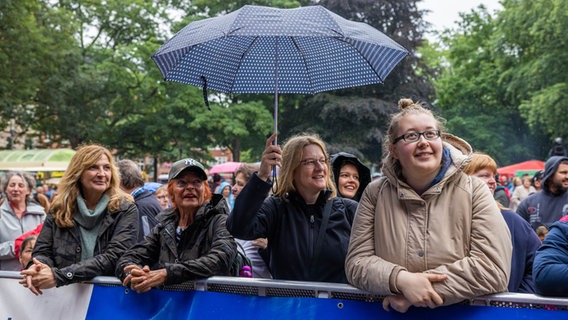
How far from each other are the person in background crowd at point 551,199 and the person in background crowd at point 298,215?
12.9 feet

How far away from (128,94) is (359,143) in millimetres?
12566

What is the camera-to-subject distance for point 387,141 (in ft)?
11.3

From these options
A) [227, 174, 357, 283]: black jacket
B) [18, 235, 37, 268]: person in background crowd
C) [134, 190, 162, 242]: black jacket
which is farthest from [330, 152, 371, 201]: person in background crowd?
[18, 235, 37, 268]: person in background crowd

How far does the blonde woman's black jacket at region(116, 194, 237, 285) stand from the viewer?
3.91m

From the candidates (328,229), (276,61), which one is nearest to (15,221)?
(276,61)

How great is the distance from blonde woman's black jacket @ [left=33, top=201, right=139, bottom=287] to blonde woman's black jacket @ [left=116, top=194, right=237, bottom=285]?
23cm

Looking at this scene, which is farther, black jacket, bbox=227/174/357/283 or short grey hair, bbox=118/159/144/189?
short grey hair, bbox=118/159/144/189

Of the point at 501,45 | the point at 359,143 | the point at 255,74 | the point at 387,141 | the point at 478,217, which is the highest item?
the point at 501,45

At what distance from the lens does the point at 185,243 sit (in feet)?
13.7

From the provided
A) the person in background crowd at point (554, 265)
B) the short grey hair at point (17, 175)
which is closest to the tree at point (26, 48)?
the short grey hair at point (17, 175)

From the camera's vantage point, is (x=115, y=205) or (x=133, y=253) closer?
(x=133, y=253)

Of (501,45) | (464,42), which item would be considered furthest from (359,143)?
(464,42)

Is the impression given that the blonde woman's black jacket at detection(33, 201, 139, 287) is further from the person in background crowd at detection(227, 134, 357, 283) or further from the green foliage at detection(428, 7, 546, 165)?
the green foliage at detection(428, 7, 546, 165)

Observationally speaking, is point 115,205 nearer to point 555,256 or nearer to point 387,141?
point 387,141
